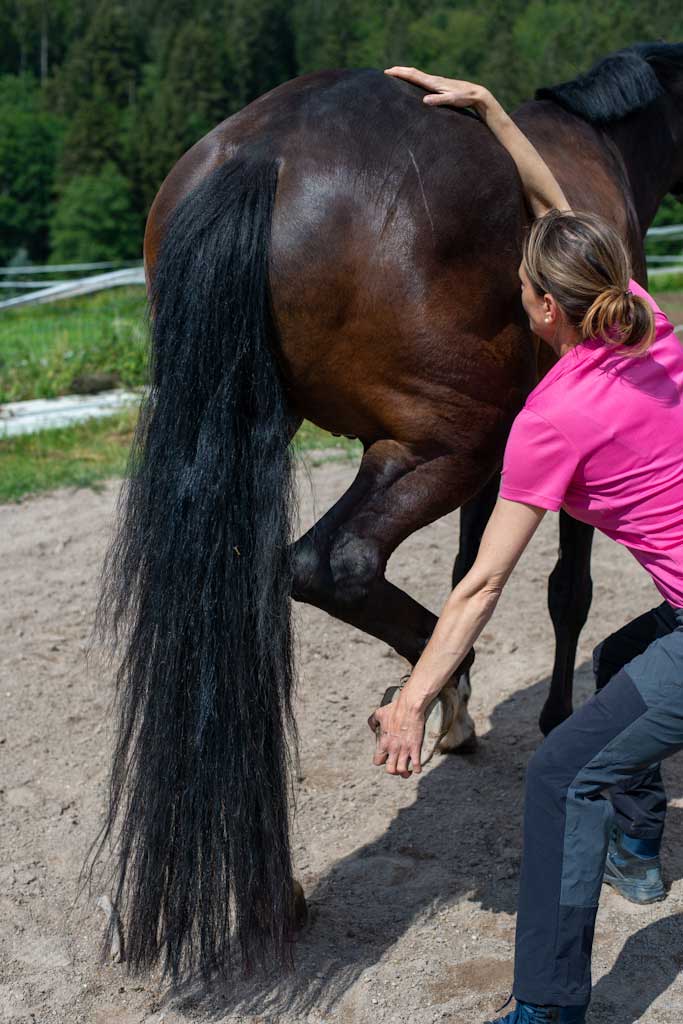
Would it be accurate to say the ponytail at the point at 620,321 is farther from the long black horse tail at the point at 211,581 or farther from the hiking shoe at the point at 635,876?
the hiking shoe at the point at 635,876

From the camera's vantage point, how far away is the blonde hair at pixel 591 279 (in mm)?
1989

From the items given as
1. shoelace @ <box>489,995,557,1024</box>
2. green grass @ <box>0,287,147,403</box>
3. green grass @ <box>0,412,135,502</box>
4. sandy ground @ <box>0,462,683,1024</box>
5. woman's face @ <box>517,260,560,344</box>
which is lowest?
green grass @ <box>0,287,147,403</box>

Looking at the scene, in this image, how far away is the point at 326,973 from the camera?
2.57 m

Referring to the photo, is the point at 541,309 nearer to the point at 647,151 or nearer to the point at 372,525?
the point at 372,525

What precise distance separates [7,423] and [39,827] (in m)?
5.20

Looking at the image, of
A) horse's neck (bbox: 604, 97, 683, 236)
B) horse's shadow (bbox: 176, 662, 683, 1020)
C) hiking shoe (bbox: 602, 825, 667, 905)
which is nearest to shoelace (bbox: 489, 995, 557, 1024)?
horse's shadow (bbox: 176, 662, 683, 1020)

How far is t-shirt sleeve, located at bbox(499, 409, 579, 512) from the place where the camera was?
2000mm

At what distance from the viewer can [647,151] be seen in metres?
3.52

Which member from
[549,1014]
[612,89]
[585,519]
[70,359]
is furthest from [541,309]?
[70,359]

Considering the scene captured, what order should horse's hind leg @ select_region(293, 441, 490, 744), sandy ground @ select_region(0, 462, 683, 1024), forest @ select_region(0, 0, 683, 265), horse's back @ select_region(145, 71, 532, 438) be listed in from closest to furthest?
horse's back @ select_region(145, 71, 532, 438), horse's hind leg @ select_region(293, 441, 490, 744), sandy ground @ select_region(0, 462, 683, 1024), forest @ select_region(0, 0, 683, 265)

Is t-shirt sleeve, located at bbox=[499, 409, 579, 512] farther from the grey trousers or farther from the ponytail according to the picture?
the grey trousers

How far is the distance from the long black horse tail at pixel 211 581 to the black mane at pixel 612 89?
145 centimetres

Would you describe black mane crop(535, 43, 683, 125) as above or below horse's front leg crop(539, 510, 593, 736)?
above

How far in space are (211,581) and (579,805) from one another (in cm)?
88
